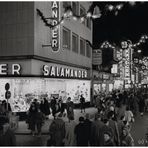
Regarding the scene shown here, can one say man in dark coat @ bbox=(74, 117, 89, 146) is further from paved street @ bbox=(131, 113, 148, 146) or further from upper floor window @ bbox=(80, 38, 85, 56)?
upper floor window @ bbox=(80, 38, 85, 56)

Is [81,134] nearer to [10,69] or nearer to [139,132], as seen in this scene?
[139,132]

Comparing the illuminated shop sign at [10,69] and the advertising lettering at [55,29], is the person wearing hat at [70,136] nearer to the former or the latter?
the illuminated shop sign at [10,69]

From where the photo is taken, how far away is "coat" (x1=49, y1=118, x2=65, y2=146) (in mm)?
11408

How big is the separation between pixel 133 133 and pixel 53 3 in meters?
14.1

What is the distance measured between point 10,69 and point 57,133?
14387 mm

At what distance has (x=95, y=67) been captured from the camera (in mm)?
53562

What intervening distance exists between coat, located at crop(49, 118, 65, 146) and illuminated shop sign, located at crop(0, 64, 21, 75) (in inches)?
536

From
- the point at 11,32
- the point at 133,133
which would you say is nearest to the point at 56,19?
the point at 11,32

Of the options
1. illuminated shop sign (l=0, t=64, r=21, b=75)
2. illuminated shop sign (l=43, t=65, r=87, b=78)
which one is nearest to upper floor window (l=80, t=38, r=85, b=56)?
illuminated shop sign (l=43, t=65, r=87, b=78)

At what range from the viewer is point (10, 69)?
25.0m

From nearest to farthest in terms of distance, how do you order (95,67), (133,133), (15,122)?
1. (133,133)
2. (15,122)
3. (95,67)

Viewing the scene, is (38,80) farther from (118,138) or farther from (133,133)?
(118,138)

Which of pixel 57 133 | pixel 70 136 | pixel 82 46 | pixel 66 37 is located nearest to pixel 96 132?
pixel 70 136

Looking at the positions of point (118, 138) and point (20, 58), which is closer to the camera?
point (118, 138)
